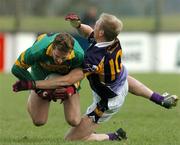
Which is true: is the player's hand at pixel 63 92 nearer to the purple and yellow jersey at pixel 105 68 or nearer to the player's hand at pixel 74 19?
the purple and yellow jersey at pixel 105 68

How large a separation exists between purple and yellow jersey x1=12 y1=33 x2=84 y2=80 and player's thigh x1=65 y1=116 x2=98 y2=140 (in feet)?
2.24

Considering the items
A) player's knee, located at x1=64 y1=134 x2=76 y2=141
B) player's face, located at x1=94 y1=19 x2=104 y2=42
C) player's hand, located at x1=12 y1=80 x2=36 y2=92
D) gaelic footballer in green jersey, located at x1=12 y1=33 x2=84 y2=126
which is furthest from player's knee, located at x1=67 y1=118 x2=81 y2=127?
player's face, located at x1=94 y1=19 x2=104 y2=42

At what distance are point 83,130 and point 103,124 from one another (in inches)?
86.6

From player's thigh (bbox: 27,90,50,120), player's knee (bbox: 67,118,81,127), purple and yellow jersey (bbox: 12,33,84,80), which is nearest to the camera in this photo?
purple and yellow jersey (bbox: 12,33,84,80)

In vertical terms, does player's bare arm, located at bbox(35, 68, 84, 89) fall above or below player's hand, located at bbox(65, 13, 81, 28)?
below

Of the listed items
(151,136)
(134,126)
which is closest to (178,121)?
(134,126)

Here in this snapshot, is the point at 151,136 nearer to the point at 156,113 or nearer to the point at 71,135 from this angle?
the point at 71,135

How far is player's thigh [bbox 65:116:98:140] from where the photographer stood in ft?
29.7

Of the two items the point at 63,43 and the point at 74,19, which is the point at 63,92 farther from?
the point at 74,19

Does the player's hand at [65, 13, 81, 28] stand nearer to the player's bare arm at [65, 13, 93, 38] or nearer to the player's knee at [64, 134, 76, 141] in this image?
the player's bare arm at [65, 13, 93, 38]

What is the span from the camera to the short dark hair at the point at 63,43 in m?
8.30

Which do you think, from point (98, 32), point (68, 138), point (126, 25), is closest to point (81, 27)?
point (98, 32)

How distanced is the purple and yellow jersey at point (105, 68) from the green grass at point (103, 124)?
2.31ft

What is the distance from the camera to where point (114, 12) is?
26234 mm
